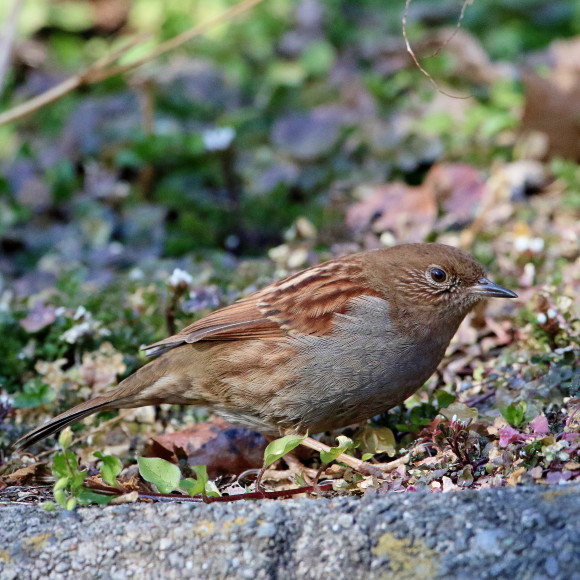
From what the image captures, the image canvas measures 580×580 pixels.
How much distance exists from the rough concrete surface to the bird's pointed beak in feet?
5.32

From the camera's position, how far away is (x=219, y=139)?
7.70 metres

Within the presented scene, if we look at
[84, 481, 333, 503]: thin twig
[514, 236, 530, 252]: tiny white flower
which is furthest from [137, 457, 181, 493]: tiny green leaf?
[514, 236, 530, 252]: tiny white flower

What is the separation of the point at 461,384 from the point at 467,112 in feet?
11.2

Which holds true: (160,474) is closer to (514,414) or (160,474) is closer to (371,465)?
(371,465)

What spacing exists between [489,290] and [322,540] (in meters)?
1.94

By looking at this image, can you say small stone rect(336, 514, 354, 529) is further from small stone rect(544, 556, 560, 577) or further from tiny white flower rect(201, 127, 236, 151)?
tiny white flower rect(201, 127, 236, 151)

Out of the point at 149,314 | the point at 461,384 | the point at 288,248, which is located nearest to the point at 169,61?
the point at 288,248

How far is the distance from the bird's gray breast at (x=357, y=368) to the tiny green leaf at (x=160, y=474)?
2.87 ft

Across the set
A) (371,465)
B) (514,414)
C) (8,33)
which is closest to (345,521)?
(371,465)

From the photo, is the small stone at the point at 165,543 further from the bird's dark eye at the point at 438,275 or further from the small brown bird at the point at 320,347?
the bird's dark eye at the point at 438,275

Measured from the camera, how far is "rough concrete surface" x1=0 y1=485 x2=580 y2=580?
10.0ft

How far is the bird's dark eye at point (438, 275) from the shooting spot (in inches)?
191

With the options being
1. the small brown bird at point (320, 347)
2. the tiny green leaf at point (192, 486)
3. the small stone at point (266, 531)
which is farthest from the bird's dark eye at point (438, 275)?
the small stone at point (266, 531)

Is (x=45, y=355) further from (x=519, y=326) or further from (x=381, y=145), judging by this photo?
(x=381, y=145)
